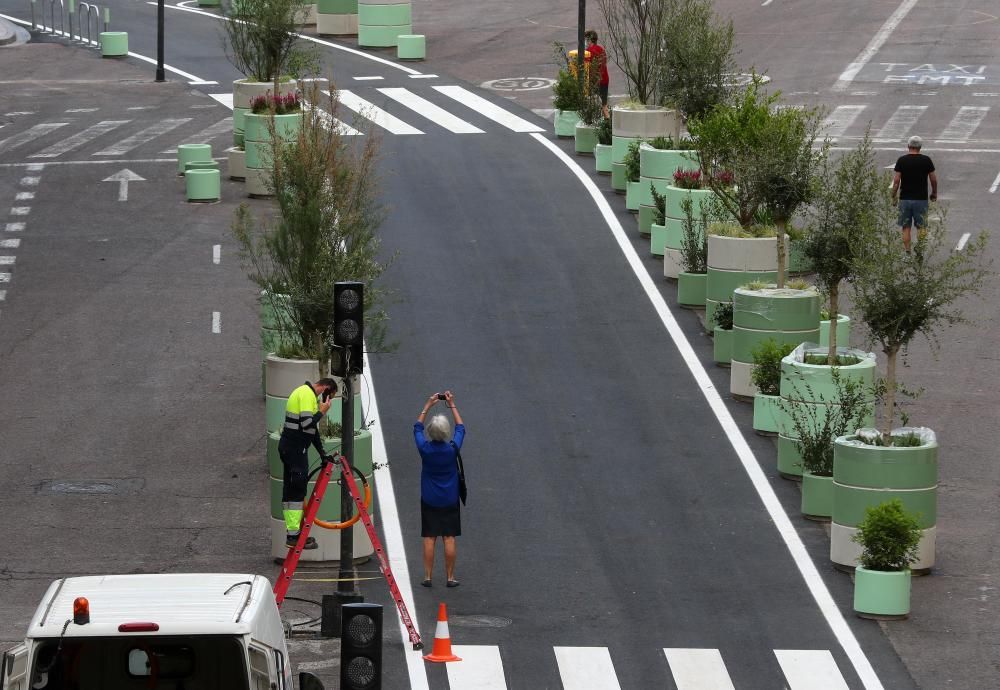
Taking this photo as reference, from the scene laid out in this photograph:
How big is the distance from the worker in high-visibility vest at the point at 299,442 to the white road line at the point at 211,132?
19.9 meters

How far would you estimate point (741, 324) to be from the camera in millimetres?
23594

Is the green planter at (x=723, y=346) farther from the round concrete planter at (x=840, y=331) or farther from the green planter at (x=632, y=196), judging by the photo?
the green planter at (x=632, y=196)

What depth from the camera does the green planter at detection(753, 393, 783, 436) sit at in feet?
73.0

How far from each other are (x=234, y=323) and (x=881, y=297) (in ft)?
36.3

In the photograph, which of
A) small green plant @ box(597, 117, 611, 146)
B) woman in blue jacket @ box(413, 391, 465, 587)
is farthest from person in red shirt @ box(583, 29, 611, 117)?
woman in blue jacket @ box(413, 391, 465, 587)

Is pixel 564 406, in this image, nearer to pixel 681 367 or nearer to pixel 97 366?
pixel 681 367

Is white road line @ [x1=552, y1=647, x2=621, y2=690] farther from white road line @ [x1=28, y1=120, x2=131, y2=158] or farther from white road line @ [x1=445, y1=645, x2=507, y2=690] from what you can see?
white road line @ [x1=28, y1=120, x2=131, y2=158]

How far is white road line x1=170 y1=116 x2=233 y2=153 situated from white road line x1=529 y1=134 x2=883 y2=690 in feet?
28.3

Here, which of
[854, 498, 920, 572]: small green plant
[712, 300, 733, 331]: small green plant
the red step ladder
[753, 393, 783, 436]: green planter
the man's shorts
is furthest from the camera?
the man's shorts

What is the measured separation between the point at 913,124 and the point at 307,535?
80.5ft

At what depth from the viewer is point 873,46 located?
48062 millimetres

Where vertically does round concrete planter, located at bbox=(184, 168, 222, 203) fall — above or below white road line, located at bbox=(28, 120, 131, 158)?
below

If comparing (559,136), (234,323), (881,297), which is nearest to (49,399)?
(234,323)

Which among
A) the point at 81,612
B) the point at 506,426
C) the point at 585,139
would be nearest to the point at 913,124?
the point at 585,139
